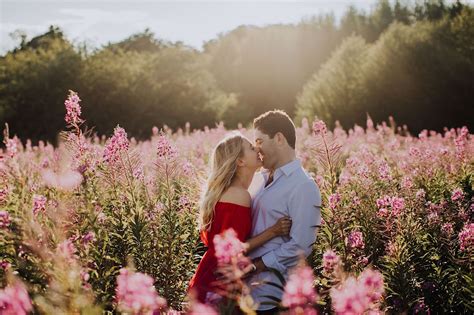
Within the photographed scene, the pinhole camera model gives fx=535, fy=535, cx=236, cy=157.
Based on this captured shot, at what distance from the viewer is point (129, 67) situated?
32.4 meters

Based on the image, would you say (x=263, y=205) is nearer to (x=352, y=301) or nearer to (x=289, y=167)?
(x=289, y=167)

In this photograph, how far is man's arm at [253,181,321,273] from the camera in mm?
4215

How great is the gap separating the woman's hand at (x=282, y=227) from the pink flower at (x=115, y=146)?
1643 millimetres

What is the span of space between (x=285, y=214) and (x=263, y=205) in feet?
0.70

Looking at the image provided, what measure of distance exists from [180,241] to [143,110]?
26412 millimetres

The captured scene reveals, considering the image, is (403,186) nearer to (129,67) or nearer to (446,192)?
(446,192)

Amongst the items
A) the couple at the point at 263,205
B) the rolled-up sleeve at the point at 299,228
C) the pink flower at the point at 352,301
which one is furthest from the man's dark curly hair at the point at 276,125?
the pink flower at the point at 352,301

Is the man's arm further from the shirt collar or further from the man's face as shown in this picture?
the man's face

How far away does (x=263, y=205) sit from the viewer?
4.54 meters

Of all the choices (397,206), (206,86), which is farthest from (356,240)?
(206,86)

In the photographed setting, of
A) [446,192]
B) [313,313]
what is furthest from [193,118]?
[313,313]

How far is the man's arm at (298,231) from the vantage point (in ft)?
13.8

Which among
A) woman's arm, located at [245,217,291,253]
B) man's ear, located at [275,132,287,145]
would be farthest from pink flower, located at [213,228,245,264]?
man's ear, located at [275,132,287,145]

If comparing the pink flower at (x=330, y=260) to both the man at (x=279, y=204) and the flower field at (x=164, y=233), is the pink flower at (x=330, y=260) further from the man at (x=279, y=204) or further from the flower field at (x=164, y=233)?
the man at (x=279, y=204)
